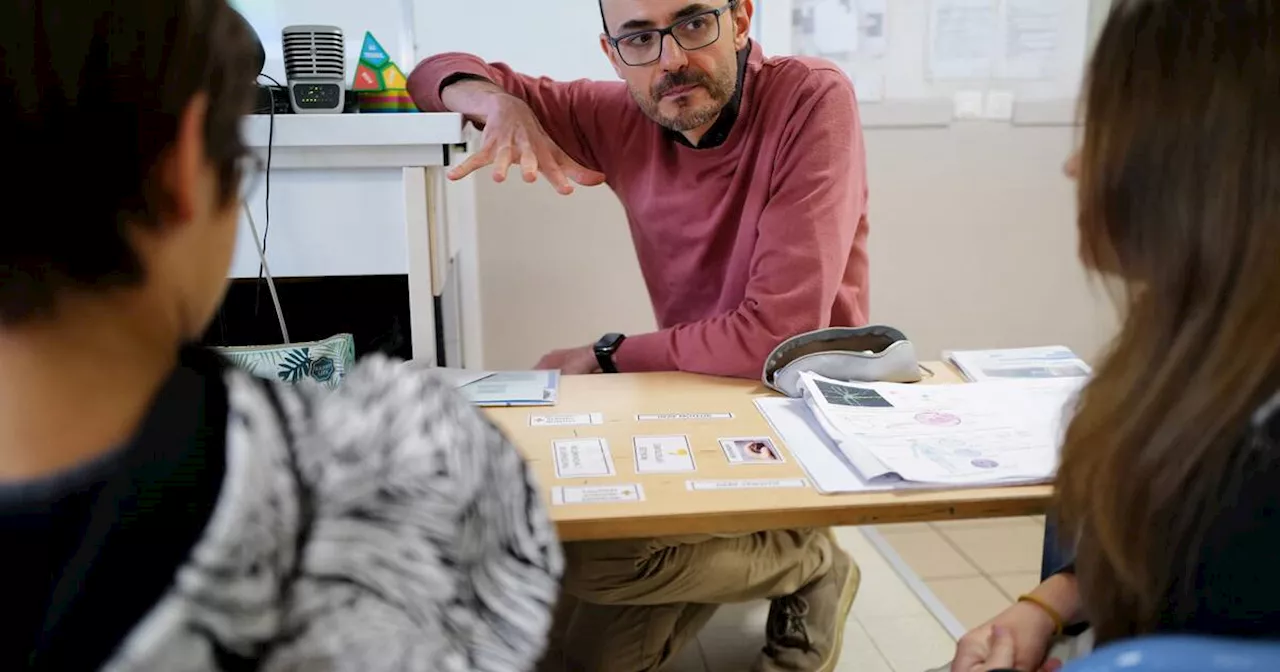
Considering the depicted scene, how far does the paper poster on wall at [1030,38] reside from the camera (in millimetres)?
2123

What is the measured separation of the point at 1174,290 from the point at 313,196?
0.97 m

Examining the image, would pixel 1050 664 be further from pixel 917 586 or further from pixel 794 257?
pixel 917 586

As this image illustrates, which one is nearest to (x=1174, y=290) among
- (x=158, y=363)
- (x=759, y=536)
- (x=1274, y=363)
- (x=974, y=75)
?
(x=1274, y=363)

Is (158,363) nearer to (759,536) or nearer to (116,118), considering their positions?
(116,118)

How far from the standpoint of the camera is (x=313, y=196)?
121 cm

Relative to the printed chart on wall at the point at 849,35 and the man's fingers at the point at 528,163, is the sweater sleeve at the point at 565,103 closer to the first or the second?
the man's fingers at the point at 528,163

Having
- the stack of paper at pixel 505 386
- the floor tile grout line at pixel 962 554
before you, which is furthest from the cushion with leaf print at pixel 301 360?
the floor tile grout line at pixel 962 554

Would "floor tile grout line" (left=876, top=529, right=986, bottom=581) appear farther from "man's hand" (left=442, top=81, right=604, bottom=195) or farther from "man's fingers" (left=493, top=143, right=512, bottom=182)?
"man's fingers" (left=493, top=143, right=512, bottom=182)

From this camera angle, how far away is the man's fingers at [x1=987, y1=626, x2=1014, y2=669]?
33.6 inches

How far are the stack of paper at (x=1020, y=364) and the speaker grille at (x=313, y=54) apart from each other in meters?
0.91

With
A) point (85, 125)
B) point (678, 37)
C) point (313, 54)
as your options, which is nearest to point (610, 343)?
point (678, 37)

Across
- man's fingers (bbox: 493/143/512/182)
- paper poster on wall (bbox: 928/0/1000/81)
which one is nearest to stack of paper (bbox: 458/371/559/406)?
man's fingers (bbox: 493/143/512/182)

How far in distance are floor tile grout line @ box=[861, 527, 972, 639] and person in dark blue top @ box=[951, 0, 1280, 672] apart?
1039 mm

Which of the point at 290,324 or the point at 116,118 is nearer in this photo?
the point at 116,118
